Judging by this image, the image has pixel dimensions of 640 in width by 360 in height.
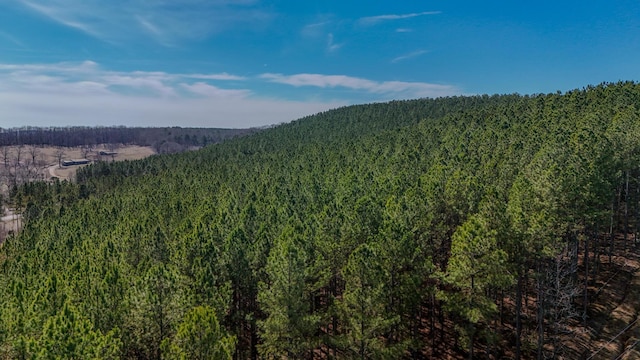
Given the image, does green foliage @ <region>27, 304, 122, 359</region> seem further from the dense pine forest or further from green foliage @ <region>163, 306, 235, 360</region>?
green foliage @ <region>163, 306, 235, 360</region>

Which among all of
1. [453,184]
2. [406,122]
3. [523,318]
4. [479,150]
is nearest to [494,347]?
[523,318]

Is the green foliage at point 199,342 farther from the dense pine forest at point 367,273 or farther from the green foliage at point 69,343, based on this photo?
the green foliage at point 69,343

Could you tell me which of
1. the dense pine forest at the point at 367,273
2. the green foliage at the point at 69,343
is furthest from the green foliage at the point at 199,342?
the green foliage at the point at 69,343

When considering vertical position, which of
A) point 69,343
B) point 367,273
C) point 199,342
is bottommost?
point 199,342

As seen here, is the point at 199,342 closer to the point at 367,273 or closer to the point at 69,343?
the point at 69,343

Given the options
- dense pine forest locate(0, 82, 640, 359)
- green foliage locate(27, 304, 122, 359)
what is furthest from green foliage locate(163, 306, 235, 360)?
green foliage locate(27, 304, 122, 359)

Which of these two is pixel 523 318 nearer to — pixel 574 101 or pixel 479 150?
pixel 479 150

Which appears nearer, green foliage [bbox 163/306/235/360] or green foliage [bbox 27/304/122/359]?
green foliage [bbox 27/304/122/359]

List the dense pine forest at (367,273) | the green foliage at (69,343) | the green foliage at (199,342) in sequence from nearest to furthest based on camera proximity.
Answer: the green foliage at (69,343) → the green foliage at (199,342) → the dense pine forest at (367,273)

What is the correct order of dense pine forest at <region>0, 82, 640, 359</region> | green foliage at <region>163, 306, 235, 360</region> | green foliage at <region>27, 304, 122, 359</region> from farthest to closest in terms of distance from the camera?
1. dense pine forest at <region>0, 82, 640, 359</region>
2. green foliage at <region>163, 306, 235, 360</region>
3. green foliage at <region>27, 304, 122, 359</region>

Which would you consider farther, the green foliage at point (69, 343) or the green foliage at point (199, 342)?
the green foliage at point (199, 342)

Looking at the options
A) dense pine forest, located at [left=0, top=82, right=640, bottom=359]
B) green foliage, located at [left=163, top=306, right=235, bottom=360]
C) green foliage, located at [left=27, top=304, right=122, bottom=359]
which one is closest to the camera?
green foliage, located at [left=27, top=304, right=122, bottom=359]

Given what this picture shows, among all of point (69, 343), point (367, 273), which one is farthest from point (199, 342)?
point (367, 273)

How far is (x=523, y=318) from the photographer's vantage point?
120 ft
